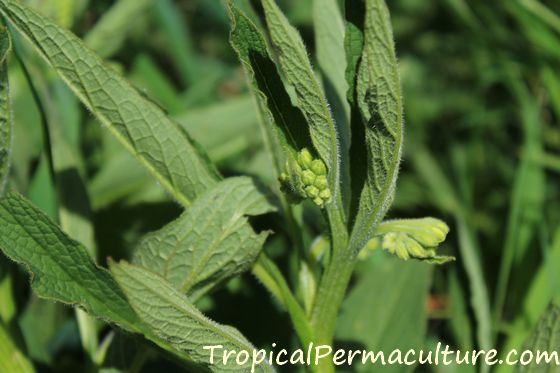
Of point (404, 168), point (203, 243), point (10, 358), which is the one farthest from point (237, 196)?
point (404, 168)

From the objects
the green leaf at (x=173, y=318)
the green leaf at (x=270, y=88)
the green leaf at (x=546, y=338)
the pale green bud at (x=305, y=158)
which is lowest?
the green leaf at (x=546, y=338)

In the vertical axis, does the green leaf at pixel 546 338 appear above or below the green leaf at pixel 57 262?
below

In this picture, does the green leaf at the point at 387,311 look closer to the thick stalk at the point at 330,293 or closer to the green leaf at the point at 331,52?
the thick stalk at the point at 330,293

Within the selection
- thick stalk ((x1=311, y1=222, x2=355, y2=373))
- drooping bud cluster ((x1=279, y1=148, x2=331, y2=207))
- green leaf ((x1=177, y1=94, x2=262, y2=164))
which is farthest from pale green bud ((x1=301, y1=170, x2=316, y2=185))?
green leaf ((x1=177, y1=94, x2=262, y2=164))

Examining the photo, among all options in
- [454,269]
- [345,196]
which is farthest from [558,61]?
[345,196]

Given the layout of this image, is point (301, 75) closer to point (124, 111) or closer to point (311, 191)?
point (311, 191)

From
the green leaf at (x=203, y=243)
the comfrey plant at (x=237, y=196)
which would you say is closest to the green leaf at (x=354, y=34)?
the comfrey plant at (x=237, y=196)
